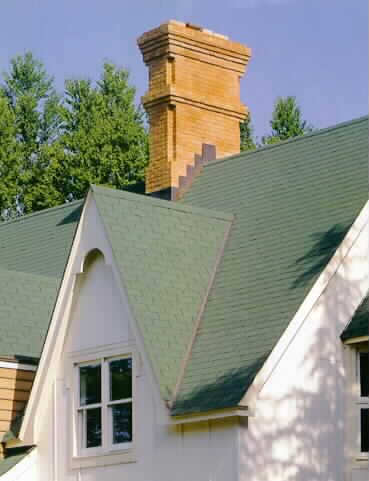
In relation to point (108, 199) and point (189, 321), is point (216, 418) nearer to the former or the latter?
point (189, 321)

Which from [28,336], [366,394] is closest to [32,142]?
[28,336]

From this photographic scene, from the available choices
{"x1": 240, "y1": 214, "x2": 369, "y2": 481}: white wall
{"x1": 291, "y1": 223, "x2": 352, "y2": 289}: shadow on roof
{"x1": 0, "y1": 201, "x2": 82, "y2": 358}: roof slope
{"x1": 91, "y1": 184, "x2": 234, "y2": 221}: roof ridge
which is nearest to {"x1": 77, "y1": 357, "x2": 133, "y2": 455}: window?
{"x1": 0, "y1": 201, "x2": 82, "y2": 358}: roof slope

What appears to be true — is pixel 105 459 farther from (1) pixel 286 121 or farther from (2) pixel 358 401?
(1) pixel 286 121

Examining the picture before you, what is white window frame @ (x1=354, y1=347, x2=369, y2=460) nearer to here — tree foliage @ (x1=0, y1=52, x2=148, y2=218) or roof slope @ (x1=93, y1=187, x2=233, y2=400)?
roof slope @ (x1=93, y1=187, x2=233, y2=400)

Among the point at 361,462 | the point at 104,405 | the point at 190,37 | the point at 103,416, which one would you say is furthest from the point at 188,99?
the point at 361,462

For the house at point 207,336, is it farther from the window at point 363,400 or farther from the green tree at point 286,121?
the green tree at point 286,121

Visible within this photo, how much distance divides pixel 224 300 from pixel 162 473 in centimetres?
312

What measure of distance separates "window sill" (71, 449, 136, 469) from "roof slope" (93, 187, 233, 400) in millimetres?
1286

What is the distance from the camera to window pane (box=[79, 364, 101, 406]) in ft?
84.7

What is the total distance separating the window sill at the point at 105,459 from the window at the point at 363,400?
11.5ft

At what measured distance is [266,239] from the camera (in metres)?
26.8

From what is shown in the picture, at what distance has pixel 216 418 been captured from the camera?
23.8 metres

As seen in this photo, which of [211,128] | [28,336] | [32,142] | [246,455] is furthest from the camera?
[32,142]

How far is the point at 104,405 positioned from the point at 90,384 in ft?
2.02
